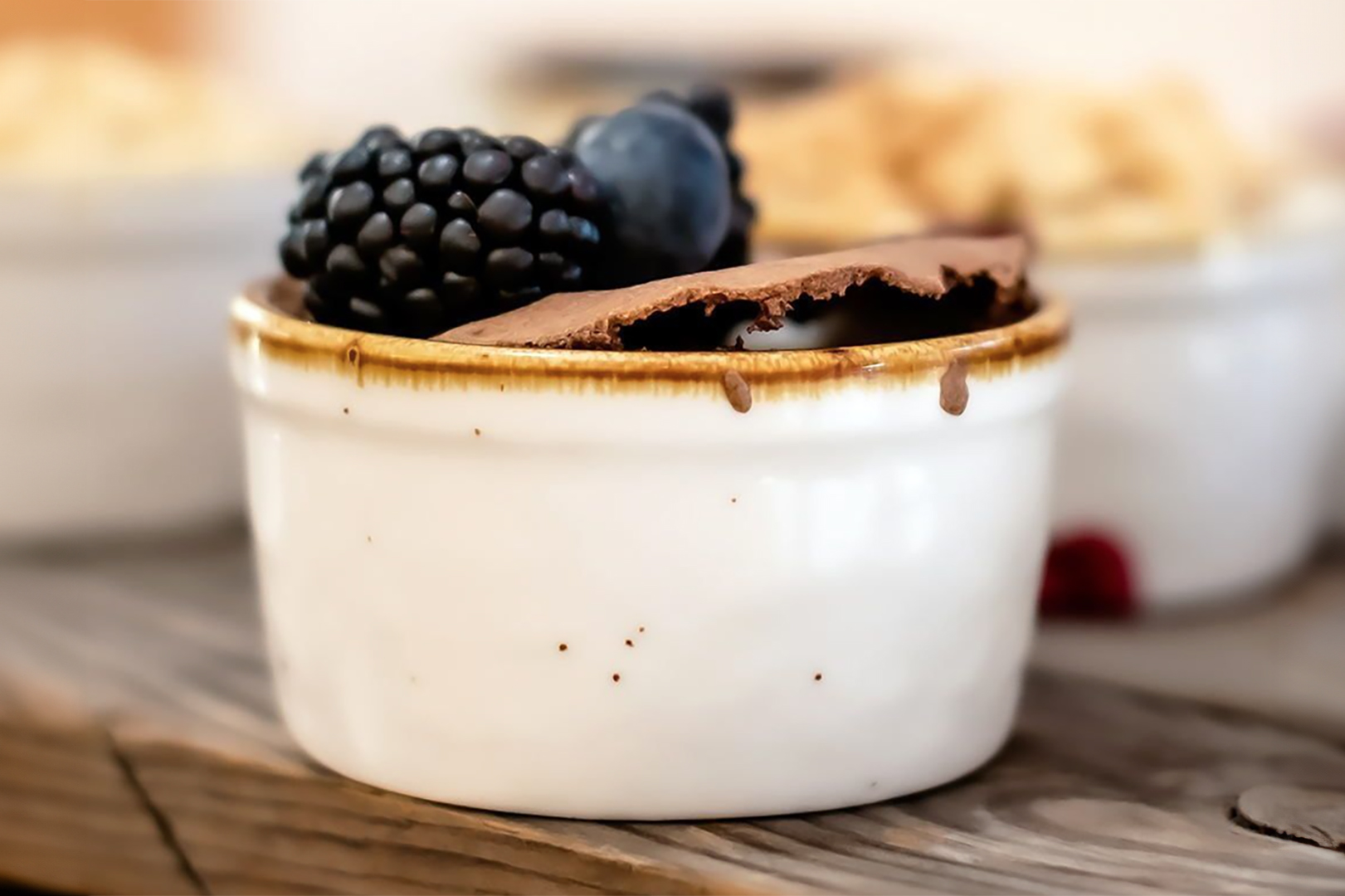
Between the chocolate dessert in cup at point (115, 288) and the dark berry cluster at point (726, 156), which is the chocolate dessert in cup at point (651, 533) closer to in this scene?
the dark berry cluster at point (726, 156)

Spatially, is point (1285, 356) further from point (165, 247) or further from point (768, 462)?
point (165, 247)

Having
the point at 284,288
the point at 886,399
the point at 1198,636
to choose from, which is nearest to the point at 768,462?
the point at 886,399

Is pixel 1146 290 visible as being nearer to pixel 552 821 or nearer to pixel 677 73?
pixel 552 821

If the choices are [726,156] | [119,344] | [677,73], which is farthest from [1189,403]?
[677,73]

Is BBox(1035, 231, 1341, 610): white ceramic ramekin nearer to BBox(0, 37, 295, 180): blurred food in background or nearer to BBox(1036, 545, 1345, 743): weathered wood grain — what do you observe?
BBox(1036, 545, 1345, 743): weathered wood grain

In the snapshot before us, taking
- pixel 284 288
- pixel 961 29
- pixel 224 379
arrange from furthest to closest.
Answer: pixel 961 29 < pixel 224 379 < pixel 284 288

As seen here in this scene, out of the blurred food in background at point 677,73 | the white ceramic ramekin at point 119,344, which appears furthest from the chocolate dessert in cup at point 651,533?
the blurred food in background at point 677,73

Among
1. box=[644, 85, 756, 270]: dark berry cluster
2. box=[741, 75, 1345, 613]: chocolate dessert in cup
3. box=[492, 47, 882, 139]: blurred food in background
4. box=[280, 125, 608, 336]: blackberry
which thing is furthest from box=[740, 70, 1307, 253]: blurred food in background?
box=[492, 47, 882, 139]: blurred food in background
